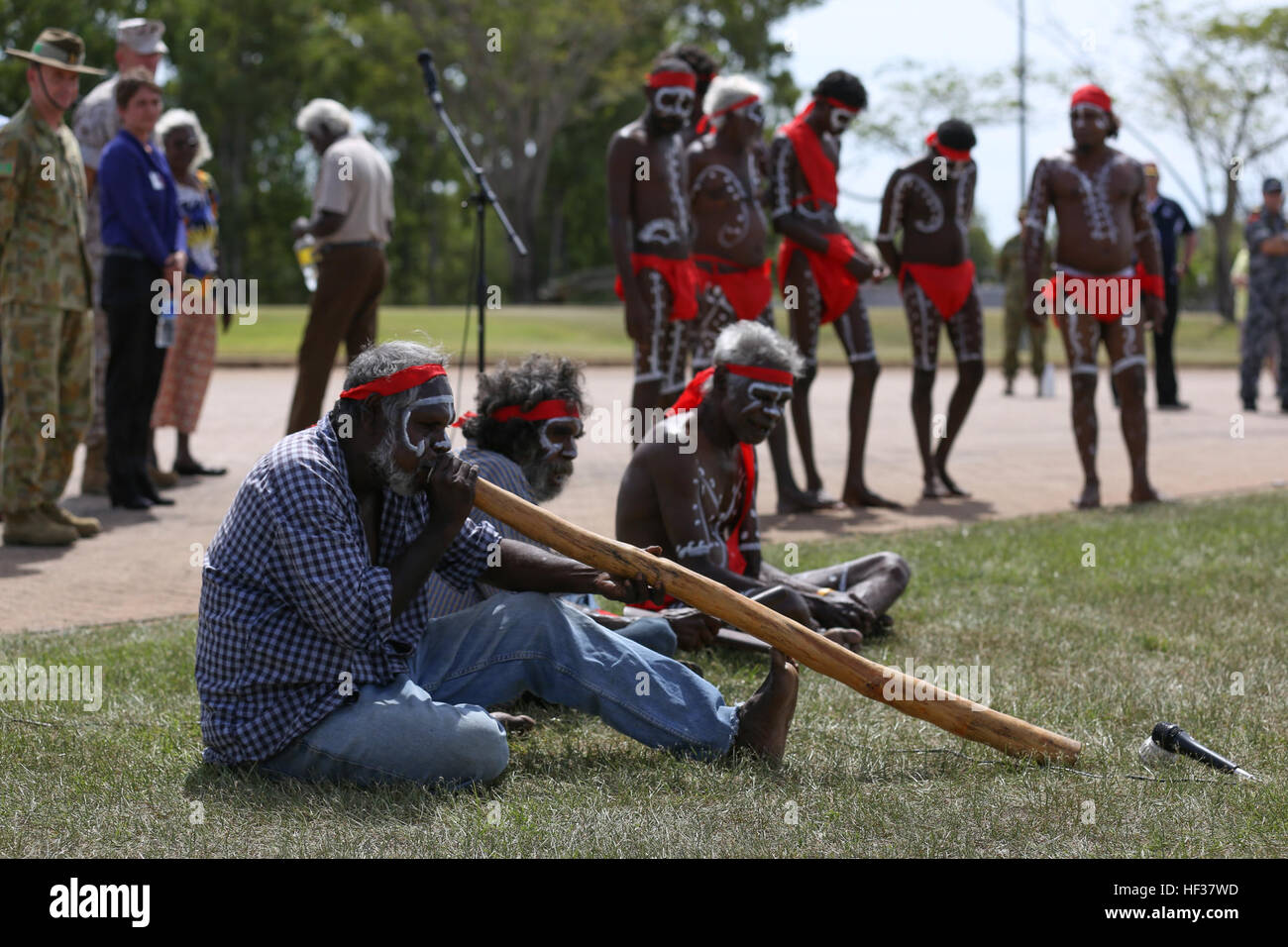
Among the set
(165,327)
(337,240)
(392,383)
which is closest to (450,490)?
(392,383)

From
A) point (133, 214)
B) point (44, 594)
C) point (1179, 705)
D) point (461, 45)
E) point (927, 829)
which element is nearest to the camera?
point (927, 829)

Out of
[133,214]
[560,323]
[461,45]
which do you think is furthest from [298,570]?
[461,45]

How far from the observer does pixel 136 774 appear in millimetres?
4199

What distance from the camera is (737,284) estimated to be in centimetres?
903

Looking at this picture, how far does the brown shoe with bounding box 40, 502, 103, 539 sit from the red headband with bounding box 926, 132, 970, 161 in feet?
18.1

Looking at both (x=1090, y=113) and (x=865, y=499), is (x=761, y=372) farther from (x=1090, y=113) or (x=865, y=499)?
(x=1090, y=113)

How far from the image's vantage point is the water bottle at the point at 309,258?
30.5ft

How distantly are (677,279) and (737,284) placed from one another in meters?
0.58

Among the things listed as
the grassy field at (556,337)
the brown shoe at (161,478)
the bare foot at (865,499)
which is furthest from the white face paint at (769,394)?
the grassy field at (556,337)

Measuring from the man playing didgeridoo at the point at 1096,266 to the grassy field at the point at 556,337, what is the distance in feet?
29.7

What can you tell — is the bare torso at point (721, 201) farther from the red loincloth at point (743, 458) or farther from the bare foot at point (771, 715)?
the bare foot at point (771, 715)
